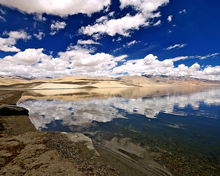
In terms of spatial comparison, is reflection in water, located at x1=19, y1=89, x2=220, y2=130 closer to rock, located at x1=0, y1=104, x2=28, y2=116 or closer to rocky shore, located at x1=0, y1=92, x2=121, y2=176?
A: rock, located at x1=0, y1=104, x2=28, y2=116

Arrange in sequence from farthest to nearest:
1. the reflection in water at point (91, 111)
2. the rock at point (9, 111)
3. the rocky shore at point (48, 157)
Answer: the reflection in water at point (91, 111), the rock at point (9, 111), the rocky shore at point (48, 157)

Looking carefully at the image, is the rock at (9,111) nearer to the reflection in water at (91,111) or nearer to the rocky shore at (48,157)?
the reflection in water at (91,111)

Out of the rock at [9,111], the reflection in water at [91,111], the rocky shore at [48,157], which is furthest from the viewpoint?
the reflection in water at [91,111]

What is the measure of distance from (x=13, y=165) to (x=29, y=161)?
2.00 ft

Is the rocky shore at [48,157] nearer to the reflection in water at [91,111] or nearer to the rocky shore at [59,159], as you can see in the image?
the rocky shore at [59,159]

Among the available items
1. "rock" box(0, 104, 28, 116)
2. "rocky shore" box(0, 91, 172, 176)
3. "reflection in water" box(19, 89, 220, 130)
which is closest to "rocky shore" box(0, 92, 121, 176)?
"rocky shore" box(0, 91, 172, 176)

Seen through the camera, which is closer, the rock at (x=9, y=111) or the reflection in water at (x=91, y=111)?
the rock at (x=9, y=111)

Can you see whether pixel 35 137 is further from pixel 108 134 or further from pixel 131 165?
pixel 131 165

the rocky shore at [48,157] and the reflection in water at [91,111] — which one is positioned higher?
the rocky shore at [48,157]

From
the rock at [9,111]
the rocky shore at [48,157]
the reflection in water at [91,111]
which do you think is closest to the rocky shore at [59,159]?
the rocky shore at [48,157]

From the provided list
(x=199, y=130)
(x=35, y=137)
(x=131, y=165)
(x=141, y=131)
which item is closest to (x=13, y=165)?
(x=35, y=137)

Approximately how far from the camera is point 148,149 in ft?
29.2

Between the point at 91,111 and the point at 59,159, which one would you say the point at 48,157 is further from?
the point at 91,111

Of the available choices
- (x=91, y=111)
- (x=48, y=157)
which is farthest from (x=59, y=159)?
(x=91, y=111)
